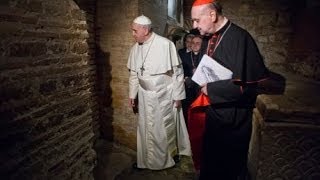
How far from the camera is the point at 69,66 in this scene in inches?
99.7

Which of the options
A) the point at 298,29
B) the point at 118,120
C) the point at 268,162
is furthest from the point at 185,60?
the point at 268,162

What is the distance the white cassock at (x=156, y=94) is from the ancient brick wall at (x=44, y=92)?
1440 mm

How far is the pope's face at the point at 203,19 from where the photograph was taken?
2.58 m

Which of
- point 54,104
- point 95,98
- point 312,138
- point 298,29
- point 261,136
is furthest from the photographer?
point 298,29

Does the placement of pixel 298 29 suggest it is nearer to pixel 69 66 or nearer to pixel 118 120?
pixel 118 120

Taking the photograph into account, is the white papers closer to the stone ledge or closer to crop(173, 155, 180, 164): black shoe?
the stone ledge

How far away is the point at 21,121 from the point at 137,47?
2.53 meters

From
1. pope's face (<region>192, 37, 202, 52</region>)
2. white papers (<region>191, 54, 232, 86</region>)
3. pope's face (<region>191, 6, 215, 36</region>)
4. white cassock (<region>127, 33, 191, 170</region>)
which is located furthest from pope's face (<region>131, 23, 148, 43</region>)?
white papers (<region>191, 54, 232, 86</region>)

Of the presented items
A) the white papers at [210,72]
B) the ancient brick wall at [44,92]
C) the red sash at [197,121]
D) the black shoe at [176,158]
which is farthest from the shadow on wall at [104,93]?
the white papers at [210,72]

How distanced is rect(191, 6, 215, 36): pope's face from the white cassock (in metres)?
1.49

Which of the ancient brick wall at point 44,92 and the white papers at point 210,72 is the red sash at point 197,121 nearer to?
the white papers at point 210,72

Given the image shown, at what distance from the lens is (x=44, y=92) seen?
2209mm

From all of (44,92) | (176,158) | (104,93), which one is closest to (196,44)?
(104,93)

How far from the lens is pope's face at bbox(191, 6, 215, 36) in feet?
8.45
